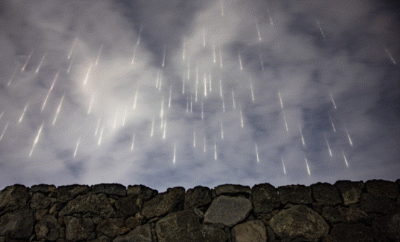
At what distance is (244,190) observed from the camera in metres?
2.96

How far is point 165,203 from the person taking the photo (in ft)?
9.79

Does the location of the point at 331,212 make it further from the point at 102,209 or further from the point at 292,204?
the point at 102,209

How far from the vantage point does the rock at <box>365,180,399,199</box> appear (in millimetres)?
2746

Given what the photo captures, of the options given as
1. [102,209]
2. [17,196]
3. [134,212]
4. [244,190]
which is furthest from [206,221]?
[17,196]

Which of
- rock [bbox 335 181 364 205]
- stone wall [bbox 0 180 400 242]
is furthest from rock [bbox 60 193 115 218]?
rock [bbox 335 181 364 205]

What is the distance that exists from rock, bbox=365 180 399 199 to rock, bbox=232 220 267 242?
4.49 feet

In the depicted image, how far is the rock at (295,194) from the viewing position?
2.83m

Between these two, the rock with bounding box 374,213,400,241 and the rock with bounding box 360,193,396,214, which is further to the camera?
the rock with bounding box 360,193,396,214

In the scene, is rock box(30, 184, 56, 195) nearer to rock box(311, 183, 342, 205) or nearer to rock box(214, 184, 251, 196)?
rock box(214, 184, 251, 196)

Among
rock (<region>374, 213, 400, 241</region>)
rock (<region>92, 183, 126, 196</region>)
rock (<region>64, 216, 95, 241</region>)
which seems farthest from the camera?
rock (<region>92, 183, 126, 196</region>)

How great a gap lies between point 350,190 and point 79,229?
3369 mm

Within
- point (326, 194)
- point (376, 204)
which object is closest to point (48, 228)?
point (326, 194)

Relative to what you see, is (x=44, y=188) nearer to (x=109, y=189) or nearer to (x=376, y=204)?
(x=109, y=189)

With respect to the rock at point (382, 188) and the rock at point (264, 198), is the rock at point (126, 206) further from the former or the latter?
the rock at point (382, 188)
